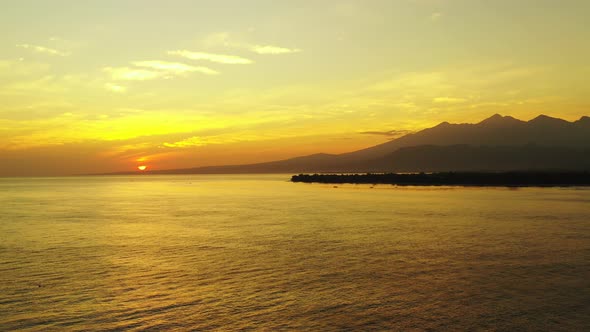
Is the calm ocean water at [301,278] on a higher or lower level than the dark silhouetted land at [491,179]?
lower

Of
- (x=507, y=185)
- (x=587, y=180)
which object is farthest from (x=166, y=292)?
(x=587, y=180)

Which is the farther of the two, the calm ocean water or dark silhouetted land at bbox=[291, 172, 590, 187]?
dark silhouetted land at bbox=[291, 172, 590, 187]

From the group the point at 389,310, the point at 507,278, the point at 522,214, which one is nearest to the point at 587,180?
the point at 522,214

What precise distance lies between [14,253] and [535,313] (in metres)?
21.9

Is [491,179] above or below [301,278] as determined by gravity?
above

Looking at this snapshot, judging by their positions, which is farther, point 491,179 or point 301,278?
point 491,179

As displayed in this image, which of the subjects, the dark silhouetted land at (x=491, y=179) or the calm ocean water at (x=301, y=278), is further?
the dark silhouetted land at (x=491, y=179)

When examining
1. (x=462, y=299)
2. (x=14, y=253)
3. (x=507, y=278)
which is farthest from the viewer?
(x=14, y=253)

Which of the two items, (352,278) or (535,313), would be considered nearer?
(535,313)

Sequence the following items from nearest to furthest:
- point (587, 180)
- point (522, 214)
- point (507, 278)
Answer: point (507, 278)
point (522, 214)
point (587, 180)

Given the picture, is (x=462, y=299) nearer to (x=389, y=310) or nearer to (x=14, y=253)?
(x=389, y=310)

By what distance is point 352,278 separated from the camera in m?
16.9

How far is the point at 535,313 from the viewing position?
42.3 feet

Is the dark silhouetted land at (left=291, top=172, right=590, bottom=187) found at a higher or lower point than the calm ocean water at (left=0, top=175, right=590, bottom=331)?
higher
